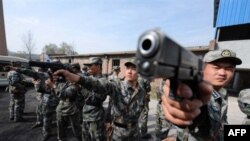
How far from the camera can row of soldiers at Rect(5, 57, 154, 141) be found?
3.44 meters

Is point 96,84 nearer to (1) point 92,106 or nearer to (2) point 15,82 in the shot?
(1) point 92,106

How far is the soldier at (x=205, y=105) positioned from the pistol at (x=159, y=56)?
9.1 inches

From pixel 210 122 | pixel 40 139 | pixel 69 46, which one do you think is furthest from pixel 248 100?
pixel 69 46

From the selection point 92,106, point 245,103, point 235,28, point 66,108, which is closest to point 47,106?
point 66,108

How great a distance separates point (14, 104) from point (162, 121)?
5.75m

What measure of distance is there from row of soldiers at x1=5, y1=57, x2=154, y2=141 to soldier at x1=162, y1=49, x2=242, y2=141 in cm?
133

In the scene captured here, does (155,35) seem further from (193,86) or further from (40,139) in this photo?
(40,139)

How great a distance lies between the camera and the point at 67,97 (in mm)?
5398

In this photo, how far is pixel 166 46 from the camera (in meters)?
0.97

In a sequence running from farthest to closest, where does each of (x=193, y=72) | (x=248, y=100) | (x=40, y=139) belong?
(x=40, y=139)
(x=248, y=100)
(x=193, y=72)

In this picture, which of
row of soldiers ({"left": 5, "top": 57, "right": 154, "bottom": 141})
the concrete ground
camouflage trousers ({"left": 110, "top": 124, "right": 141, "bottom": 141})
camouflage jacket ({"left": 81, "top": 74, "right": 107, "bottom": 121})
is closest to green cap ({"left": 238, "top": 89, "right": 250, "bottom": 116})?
row of soldiers ({"left": 5, "top": 57, "right": 154, "bottom": 141})

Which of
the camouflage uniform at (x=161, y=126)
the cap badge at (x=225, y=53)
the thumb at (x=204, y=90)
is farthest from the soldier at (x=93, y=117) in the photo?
the thumb at (x=204, y=90)

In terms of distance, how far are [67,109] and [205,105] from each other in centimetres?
435

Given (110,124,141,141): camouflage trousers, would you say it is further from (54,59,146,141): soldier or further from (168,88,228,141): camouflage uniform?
(168,88,228,141): camouflage uniform
